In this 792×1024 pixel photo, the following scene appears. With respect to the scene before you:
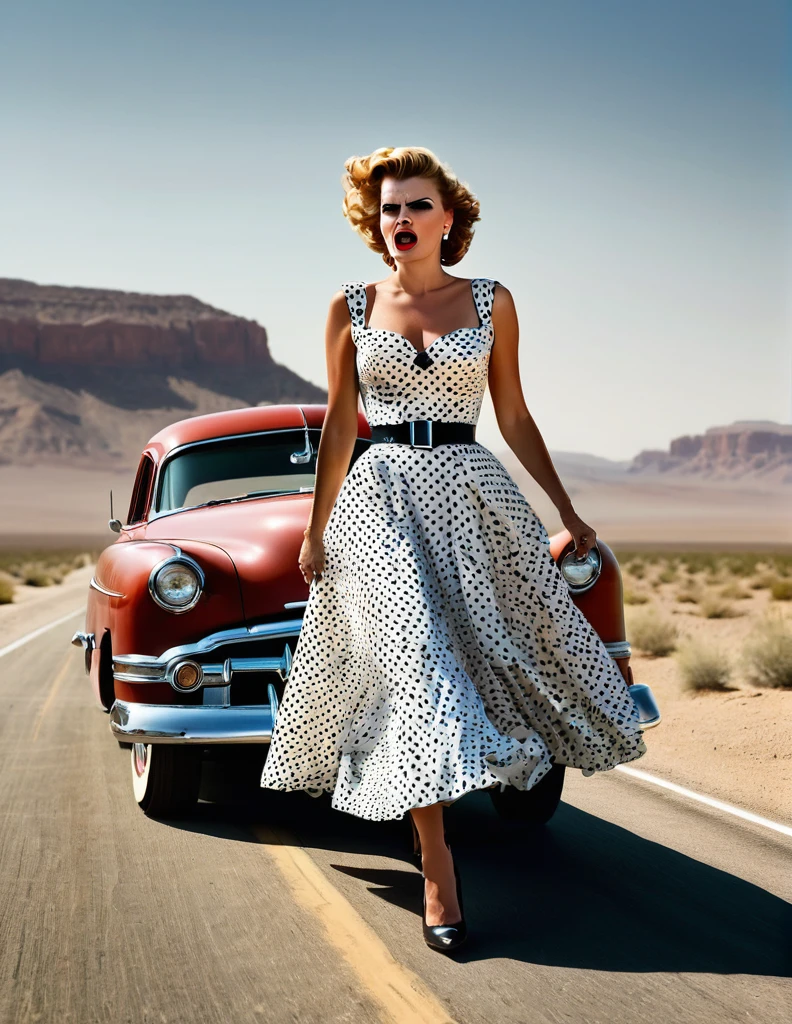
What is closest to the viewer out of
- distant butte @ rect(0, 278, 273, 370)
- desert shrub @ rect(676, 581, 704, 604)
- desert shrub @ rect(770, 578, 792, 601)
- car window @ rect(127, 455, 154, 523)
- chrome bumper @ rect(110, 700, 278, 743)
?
chrome bumper @ rect(110, 700, 278, 743)

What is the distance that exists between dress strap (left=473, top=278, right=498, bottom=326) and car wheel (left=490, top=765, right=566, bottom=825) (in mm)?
2162

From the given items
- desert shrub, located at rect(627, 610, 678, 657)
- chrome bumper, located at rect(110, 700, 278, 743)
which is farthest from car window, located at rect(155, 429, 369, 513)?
desert shrub, located at rect(627, 610, 678, 657)

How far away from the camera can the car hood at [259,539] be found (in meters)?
4.98

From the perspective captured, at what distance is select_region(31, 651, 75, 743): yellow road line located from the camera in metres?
8.14

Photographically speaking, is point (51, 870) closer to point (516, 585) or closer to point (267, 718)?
point (267, 718)

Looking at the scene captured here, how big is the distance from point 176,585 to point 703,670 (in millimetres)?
6964

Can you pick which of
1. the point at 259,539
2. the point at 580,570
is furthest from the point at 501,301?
the point at 259,539

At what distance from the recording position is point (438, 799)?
3260mm

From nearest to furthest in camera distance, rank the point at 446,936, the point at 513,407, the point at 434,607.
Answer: the point at 446,936
the point at 434,607
the point at 513,407

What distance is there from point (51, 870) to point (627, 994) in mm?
2312

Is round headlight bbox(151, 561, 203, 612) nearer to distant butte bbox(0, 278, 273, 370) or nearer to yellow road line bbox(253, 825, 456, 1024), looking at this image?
yellow road line bbox(253, 825, 456, 1024)

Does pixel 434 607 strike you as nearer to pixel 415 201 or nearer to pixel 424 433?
pixel 424 433

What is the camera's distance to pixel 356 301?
3.96 meters

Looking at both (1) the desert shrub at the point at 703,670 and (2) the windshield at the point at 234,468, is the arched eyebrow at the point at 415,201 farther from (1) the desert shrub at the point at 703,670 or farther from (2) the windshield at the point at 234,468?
(1) the desert shrub at the point at 703,670
